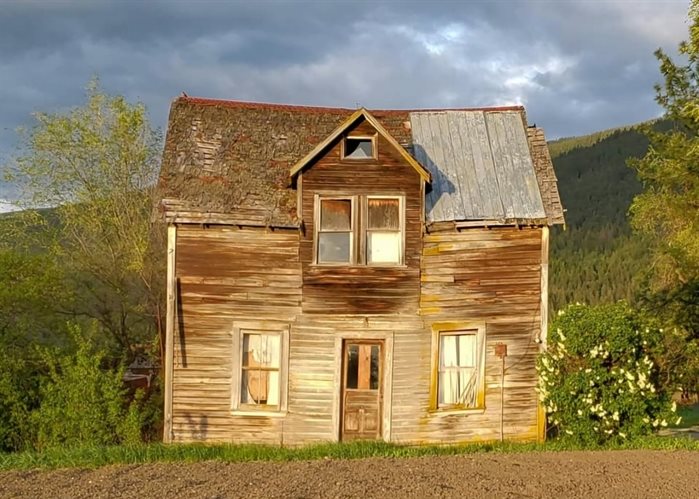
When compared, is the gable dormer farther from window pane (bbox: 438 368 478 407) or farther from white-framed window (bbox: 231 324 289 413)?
window pane (bbox: 438 368 478 407)

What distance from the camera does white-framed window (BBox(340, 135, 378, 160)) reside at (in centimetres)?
1708

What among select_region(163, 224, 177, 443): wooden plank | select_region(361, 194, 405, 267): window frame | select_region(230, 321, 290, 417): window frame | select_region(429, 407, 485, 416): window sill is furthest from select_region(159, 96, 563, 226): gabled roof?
select_region(429, 407, 485, 416): window sill

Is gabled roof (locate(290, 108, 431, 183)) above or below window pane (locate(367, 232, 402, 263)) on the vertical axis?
above

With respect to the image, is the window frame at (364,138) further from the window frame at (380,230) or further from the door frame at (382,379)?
the door frame at (382,379)

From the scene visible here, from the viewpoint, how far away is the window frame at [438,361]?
55.4 feet

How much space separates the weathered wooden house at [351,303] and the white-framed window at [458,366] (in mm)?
31

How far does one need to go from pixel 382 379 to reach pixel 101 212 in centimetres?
1481

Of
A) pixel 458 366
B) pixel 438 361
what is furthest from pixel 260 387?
pixel 458 366

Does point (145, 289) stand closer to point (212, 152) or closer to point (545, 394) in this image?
Answer: point (212, 152)

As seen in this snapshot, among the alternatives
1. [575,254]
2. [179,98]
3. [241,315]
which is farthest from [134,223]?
[575,254]

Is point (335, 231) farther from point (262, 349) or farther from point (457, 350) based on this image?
point (457, 350)

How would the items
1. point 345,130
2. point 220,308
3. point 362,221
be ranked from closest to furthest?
point 220,308
point 345,130
point 362,221

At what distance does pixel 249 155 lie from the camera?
1814cm

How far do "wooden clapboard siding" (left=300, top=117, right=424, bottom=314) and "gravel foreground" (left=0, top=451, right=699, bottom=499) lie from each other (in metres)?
3.62
